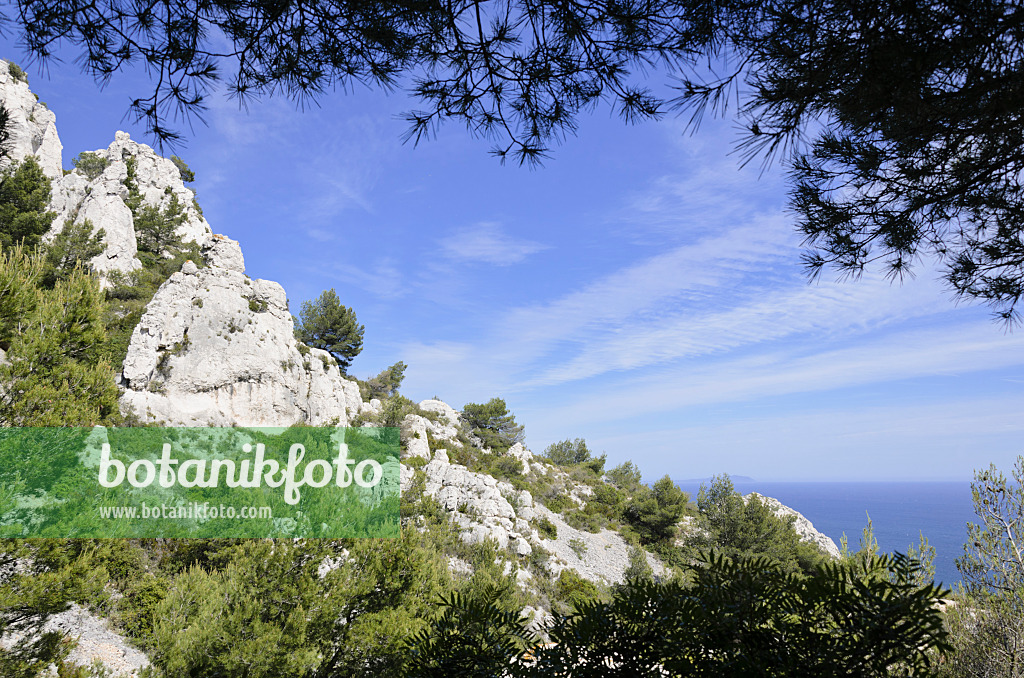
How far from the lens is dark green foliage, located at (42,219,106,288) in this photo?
1698 centimetres

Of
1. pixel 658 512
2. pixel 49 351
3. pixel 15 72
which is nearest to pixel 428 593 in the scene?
pixel 49 351

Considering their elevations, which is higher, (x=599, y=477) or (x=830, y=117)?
(x=830, y=117)

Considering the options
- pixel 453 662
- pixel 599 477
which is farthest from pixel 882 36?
pixel 599 477

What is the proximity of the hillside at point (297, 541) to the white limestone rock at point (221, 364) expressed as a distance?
2.3 inches

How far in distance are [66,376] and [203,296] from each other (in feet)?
39.5

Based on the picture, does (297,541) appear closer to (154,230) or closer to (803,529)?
(803,529)

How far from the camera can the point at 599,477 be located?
2516 centimetres

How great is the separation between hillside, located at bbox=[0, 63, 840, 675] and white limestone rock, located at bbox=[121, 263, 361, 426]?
0.06 meters

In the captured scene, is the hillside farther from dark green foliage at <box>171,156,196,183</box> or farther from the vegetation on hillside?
dark green foliage at <box>171,156,196,183</box>

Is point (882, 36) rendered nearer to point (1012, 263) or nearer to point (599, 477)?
point (1012, 263)

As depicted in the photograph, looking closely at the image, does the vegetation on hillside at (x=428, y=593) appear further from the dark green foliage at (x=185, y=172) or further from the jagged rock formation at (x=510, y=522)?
the dark green foliage at (x=185, y=172)

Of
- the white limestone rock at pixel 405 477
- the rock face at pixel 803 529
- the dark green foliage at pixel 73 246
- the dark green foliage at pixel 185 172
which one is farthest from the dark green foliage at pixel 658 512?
the dark green foliage at pixel 185 172

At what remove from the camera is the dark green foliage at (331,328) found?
2455 centimetres

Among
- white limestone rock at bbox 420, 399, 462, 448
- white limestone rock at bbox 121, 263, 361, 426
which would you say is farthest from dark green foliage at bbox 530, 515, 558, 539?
white limestone rock at bbox 121, 263, 361, 426
